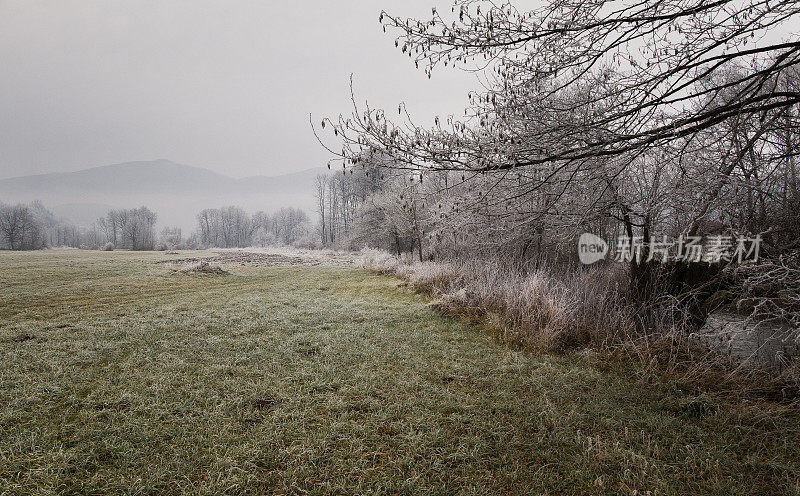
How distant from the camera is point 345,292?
932 centimetres

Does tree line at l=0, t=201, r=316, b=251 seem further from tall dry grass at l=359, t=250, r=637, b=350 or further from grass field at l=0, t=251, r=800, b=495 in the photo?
grass field at l=0, t=251, r=800, b=495

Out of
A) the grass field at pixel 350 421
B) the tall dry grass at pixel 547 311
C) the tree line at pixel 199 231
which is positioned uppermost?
the tree line at pixel 199 231

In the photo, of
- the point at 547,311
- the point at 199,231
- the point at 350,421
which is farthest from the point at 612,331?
the point at 199,231

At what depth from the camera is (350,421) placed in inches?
112

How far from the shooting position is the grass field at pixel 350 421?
2.20 metres

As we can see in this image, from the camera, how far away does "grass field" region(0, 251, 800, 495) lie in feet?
7.20

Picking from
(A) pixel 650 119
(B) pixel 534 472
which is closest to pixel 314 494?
(B) pixel 534 472

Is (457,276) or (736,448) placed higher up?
(457,276)

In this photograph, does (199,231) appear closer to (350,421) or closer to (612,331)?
(350,421)

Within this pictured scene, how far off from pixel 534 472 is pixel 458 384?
1381mm

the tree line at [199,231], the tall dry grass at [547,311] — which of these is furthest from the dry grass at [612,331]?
the tree line at [199,231]

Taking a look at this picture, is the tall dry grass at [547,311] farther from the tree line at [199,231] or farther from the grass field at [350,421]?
the tree line at [199,231]

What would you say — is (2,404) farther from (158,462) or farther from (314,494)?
(314,494)

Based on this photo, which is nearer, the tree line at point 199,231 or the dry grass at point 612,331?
the dry grass at point 612,331
